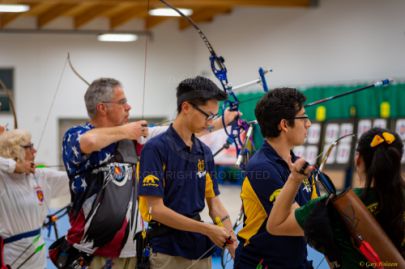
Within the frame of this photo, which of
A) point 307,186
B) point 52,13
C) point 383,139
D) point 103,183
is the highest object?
point 52,13

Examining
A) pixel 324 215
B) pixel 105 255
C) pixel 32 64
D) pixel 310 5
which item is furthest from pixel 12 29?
pixel 324 215

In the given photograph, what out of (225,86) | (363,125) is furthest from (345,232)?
(363,125)

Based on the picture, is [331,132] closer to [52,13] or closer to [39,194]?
[52,13]

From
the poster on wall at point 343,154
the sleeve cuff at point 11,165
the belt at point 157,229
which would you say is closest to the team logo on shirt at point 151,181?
the belt at point 157,229

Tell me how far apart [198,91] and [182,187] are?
1.32 feet

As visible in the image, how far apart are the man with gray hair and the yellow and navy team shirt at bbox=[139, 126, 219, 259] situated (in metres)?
0.27

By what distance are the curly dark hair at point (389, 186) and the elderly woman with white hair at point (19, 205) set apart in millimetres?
2237

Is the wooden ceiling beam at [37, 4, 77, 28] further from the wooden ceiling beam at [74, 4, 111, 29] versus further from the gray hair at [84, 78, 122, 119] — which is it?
the gray hair at [84, 78, 122, 119]

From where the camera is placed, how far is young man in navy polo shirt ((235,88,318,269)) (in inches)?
96.0

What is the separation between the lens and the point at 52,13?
13.8m

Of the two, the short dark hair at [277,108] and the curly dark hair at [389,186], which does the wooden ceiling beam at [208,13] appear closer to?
the short dark hair at [277,108]

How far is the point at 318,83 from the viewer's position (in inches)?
445

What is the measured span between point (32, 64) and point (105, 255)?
1203cm

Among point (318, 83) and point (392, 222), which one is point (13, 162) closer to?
point (392, 222)
